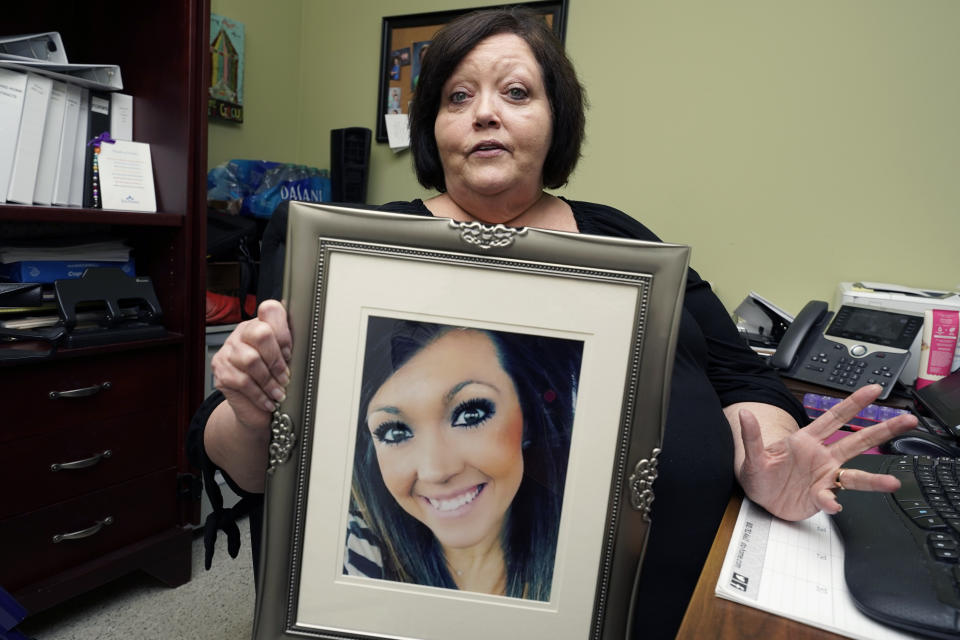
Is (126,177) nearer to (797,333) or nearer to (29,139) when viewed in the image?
(29,139)

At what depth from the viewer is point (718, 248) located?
191 cm

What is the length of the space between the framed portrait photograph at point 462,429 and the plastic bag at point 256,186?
1.77 meters

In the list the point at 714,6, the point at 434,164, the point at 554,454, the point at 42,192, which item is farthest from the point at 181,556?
the point at 714,6

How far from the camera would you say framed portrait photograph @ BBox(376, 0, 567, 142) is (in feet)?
7.58

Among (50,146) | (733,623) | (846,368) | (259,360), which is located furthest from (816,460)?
(50,146)

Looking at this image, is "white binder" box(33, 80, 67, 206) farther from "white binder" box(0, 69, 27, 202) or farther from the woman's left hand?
the woman's left hand

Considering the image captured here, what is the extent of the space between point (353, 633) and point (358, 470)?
0.16 metres

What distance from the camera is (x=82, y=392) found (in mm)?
1426

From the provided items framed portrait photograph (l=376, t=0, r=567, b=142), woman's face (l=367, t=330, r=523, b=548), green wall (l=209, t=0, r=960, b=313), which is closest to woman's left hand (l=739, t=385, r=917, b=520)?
woman's face (l=367, t=330, r=523, b=548)

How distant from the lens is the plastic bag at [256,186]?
2.22 metres

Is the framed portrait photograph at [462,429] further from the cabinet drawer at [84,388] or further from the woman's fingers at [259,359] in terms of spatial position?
the cabinet drawer at [84,388]

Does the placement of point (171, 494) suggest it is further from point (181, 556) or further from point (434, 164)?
point (434, 164)

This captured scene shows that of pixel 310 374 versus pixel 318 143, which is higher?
pixel 318 143

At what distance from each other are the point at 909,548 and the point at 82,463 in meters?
1.64
